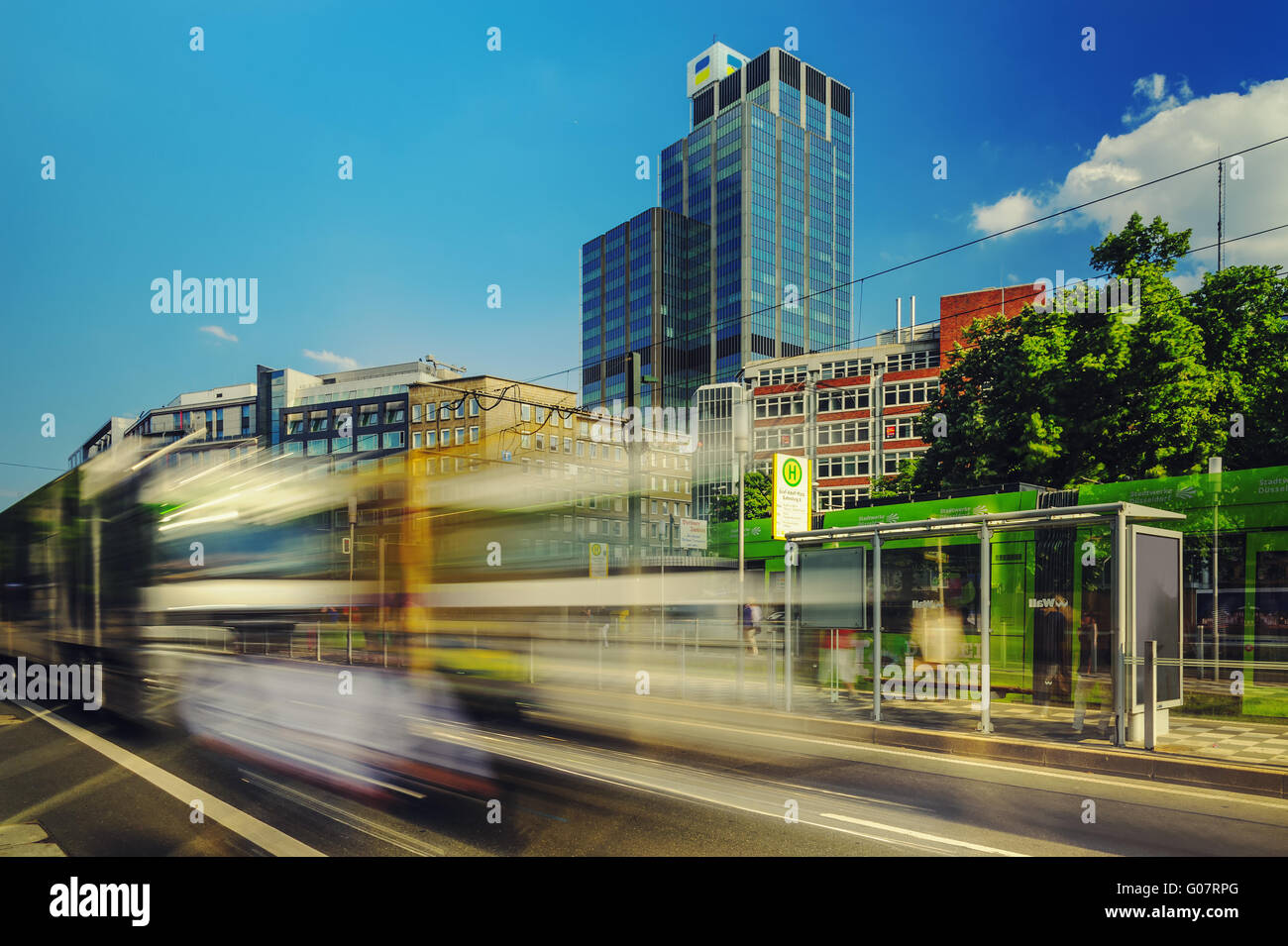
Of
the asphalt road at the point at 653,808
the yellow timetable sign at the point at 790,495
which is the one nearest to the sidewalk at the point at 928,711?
the asphalt road at the point at 653,808

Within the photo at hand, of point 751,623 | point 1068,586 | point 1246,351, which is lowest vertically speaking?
point 751,623

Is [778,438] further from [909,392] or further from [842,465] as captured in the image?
[909,392]

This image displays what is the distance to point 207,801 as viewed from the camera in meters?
Result: 7.74

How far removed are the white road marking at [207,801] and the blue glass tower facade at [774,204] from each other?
10795cm

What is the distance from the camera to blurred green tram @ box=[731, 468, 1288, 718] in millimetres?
12266

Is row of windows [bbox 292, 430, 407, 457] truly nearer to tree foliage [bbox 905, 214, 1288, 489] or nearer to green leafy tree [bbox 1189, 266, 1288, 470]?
tree foliage [bbox 905, 214, 1288, 489]

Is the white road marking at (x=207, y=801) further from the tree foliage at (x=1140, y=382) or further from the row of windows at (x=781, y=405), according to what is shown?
the row of windows at (x=781, y=405)

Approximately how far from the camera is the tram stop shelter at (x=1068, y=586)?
1001 cm

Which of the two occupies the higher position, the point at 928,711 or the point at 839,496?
the point at 839,496

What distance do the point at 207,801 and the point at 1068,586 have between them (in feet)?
41.9

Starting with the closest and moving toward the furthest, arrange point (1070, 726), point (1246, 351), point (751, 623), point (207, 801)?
point (207, 801), point (1070, 726), point (751, 623), point (1246, 351)

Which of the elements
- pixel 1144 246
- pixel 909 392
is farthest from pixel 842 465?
pixel 1144 246
